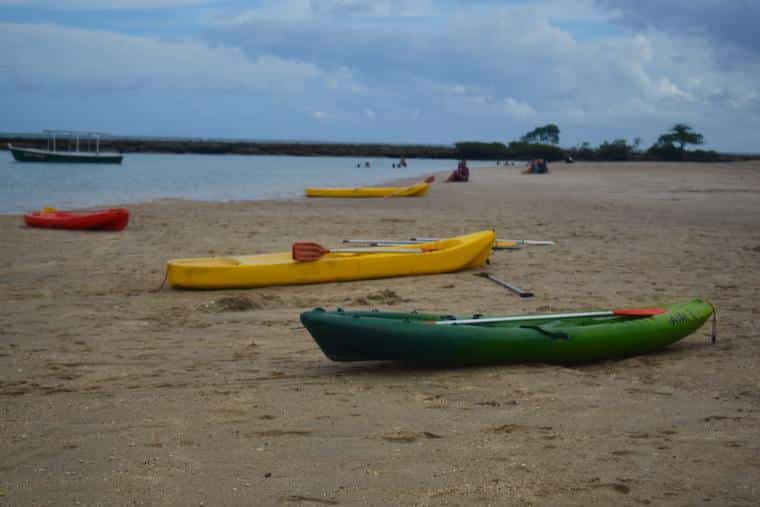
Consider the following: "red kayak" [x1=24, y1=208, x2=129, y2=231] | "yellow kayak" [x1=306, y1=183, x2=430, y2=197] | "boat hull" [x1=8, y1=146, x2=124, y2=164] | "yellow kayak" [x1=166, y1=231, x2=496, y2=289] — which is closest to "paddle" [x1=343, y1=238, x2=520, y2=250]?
"yellow kayak" [x1=166, y1=231, x2=496, y2=289]

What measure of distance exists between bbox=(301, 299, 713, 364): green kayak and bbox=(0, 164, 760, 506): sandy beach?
109mm

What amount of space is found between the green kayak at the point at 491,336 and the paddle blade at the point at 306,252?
3236mm

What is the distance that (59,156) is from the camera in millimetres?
45281

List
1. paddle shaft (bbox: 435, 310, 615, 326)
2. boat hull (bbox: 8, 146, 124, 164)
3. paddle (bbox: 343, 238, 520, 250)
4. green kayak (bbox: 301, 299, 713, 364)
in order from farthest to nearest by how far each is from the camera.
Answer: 1. boat hull (bbox: 8, 146, 124, 164)
2. paddle (bbox: 343, 238, 520, 250)
3. paddle shaft (bbox: 435, 310, 615, 326)
4. green kayak (bbox: 301, 299, 713, 364)

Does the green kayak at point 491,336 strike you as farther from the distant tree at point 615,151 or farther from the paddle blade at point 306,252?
the distant tree at point 615,151

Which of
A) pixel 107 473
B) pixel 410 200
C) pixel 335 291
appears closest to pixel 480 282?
pixel 335 291

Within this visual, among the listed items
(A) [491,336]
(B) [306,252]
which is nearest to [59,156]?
(B) [306,252]

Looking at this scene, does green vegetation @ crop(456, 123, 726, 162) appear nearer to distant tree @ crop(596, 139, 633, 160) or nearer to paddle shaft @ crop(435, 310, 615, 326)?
distant tree @ crop(596, 139, 633, 160)

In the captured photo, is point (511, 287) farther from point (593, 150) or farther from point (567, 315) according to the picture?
point (593, 150)

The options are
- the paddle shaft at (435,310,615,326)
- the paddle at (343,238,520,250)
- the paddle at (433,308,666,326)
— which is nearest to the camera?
the paddle shaft at (435,310,615,326)

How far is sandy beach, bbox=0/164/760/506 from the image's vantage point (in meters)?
3.28

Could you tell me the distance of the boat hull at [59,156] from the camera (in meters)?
45.0

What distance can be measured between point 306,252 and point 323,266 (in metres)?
0.22

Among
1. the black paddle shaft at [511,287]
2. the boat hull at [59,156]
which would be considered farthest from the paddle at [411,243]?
the boat hull at [59,156]
